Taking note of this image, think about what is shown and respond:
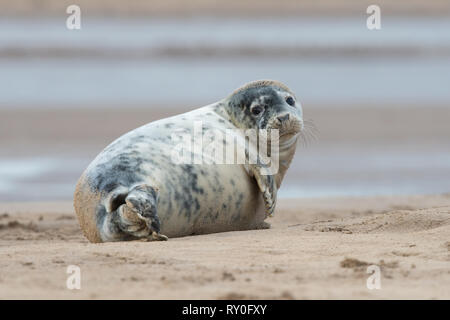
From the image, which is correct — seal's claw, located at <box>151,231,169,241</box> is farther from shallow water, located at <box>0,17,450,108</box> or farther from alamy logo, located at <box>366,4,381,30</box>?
alamy logo, located at <box>366,4,381,30</box>

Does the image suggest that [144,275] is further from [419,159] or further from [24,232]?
[419,159]

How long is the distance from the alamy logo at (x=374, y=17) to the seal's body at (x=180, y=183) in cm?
1722

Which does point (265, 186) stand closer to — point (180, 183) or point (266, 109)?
point (266, 109)

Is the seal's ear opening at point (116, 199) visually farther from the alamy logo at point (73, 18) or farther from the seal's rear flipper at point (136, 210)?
the alamy logo at point (73, 18)

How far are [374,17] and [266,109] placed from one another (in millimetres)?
19959

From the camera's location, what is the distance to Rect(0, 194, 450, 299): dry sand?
4012mm

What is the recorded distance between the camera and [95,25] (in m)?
23.8

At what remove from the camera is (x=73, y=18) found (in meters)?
25.0

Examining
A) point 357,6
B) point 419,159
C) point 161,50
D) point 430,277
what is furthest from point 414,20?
point 430,277

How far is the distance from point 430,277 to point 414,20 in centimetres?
2088

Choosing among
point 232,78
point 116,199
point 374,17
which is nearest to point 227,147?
point 116,199

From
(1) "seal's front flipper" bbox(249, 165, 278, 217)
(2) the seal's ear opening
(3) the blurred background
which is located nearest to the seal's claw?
(2) the seal's ear opening

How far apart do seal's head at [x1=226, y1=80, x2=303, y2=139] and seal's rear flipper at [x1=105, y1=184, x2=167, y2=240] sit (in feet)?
4.48

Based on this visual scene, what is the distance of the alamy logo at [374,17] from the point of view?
76.9 ft
